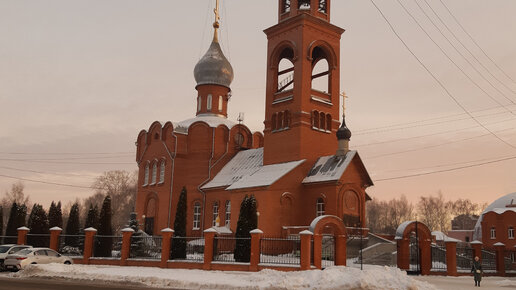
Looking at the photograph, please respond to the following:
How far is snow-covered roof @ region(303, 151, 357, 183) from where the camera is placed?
83.5 ft

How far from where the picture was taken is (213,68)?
3666 centimetres

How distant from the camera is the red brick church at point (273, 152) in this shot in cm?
2600

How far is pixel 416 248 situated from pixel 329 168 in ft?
22.1

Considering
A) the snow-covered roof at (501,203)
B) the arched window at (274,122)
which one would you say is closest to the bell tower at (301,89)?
the arched window at (274,122)

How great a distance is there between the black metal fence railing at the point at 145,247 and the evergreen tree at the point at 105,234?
4.01ft

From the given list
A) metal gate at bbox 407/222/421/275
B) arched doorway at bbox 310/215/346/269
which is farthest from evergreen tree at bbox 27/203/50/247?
metal gate at bbox 407/222/421/275

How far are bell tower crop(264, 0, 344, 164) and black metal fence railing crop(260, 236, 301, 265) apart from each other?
621cm

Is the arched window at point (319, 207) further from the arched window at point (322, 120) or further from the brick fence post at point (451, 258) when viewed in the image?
the brick fence post at point (451, 258)

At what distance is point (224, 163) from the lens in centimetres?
3319

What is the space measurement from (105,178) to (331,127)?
4008 centimetres

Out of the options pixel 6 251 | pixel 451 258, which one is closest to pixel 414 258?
pixel 451 258

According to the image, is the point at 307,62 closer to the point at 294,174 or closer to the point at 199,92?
the point at 294,174

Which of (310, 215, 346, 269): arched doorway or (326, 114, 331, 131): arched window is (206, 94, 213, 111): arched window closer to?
(326, 114, 331, 131): arched window

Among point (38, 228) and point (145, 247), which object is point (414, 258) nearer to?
point (145, 247)
